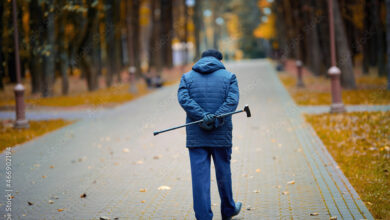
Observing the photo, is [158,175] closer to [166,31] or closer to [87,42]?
[87,42]

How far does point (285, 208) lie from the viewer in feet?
20.8

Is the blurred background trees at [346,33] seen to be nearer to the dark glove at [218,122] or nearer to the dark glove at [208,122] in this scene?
the dark glove at [218,122]

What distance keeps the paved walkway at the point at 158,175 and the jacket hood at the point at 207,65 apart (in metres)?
1.73

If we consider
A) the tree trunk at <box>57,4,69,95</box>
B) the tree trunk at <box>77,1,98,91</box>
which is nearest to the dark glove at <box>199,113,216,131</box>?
the tree trunk at <box>77,1,98,91</box>

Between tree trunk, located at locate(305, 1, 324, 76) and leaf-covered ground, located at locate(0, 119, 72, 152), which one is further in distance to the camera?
tree trunk, located at locate(305, 1, 324, 76)

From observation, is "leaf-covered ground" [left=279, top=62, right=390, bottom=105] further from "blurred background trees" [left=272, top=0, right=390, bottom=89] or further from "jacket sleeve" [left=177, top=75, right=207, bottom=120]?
"jacket sleeve" [left=177, top=75, right=207, bottom=120]

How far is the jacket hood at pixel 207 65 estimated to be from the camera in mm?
5598

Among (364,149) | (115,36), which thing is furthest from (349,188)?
(115,36)

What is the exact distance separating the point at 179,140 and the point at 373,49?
27212mm

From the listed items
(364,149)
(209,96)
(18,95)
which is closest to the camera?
(209,96)

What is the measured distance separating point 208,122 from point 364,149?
5.29m

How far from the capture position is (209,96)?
18.5ft

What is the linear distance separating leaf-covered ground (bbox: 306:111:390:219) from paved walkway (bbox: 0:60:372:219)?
19 centimetres

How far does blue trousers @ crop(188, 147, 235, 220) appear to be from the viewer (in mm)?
5527
